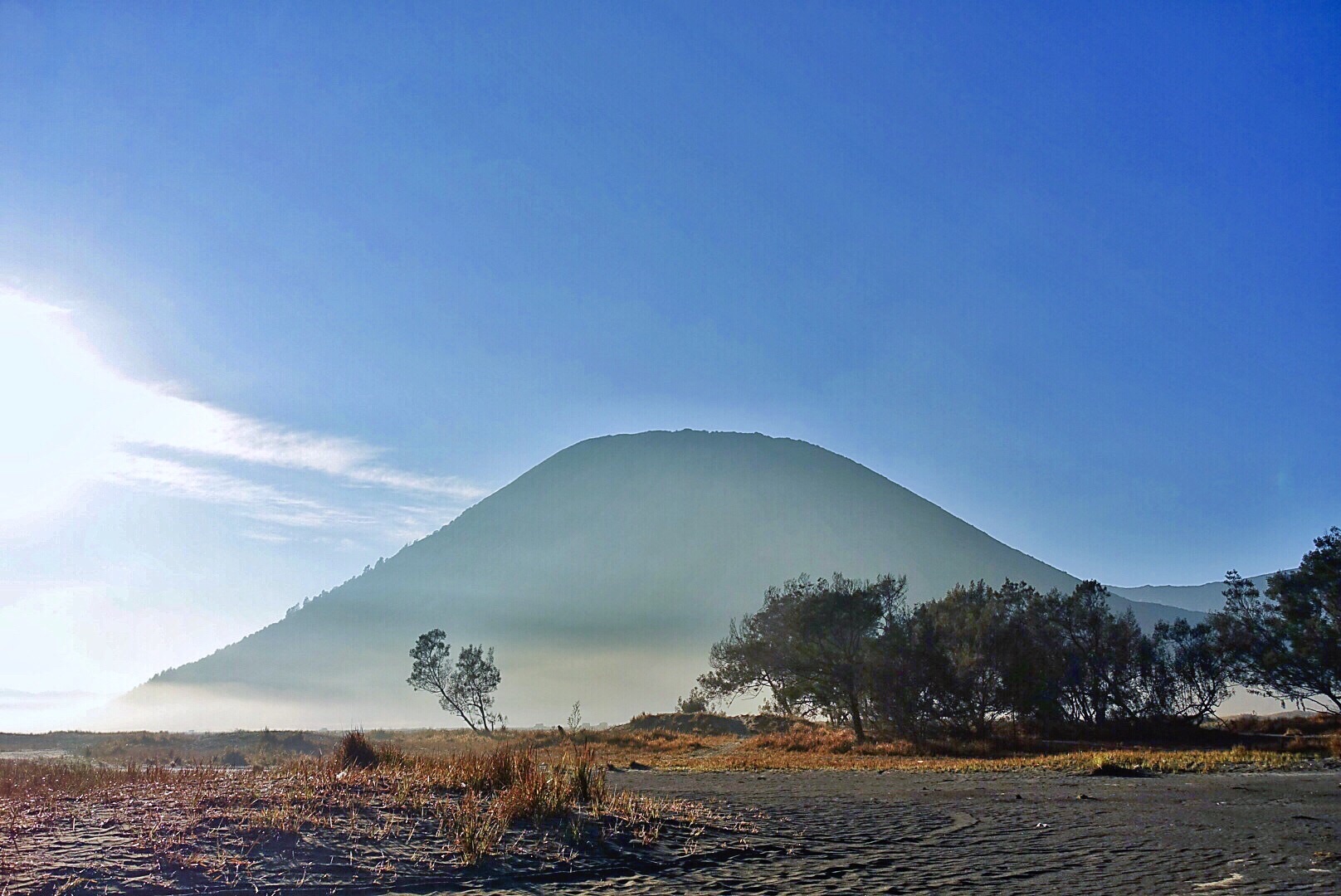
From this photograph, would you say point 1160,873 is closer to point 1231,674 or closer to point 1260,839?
point 1260,839

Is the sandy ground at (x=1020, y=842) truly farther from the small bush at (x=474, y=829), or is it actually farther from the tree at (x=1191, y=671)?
the tree at (x=1191, y=671)

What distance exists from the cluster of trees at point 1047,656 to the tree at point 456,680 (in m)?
23.4

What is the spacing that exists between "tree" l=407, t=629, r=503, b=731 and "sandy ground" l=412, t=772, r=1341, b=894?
44372mm

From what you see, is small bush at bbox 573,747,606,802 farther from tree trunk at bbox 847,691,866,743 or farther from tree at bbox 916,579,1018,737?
tree trunk at bbox 847,691,866,743

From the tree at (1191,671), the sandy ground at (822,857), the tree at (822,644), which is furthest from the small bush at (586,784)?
the tree at (1191,671)

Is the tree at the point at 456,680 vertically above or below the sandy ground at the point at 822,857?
above

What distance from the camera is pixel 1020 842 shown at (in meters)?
9.99

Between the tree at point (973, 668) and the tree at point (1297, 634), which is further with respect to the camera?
the tree at point (1297, 634)

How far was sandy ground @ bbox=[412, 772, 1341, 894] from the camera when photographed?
7832mm

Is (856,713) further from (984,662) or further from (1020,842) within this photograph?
(1020,842)

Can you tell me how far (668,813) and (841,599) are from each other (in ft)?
107

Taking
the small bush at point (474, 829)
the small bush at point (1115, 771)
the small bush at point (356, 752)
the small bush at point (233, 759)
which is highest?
the small bush at point (356, 752)

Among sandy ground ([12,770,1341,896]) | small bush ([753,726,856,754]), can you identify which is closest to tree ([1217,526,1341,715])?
small bush ([753,726,856,754])

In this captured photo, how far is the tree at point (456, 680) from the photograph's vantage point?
58.5 m
